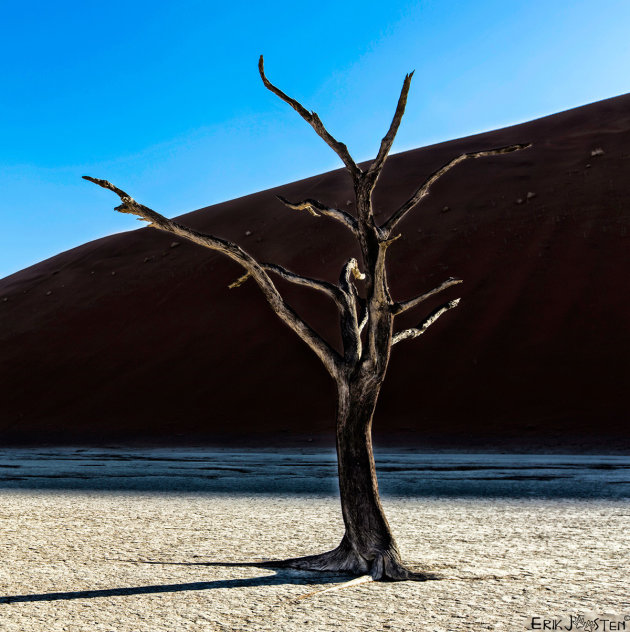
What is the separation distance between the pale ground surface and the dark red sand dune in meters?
11.7

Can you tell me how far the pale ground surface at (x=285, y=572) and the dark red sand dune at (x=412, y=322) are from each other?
38.2ft

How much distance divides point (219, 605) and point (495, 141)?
40.3 meters

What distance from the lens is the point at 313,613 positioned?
4.34 meters

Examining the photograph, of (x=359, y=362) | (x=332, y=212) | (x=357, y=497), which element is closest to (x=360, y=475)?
(x=357, y=497)

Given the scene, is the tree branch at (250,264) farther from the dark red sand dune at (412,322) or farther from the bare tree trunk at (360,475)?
the dark red sand dune at (412,322)

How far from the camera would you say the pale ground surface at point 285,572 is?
4254 millimetres

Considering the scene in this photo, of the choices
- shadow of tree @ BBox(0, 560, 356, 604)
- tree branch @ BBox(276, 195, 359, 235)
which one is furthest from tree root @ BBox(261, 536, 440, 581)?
tree branch @ BBox(276, 195, 359, 235)

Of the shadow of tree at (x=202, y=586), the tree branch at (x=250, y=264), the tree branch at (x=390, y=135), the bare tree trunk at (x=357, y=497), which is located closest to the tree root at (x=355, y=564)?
the bare tree trunk at (x=357, y=497)

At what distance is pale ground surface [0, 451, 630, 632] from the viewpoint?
4.25 meters

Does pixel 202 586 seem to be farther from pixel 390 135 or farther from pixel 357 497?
pixel 390 135

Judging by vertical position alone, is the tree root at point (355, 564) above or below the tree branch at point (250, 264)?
below

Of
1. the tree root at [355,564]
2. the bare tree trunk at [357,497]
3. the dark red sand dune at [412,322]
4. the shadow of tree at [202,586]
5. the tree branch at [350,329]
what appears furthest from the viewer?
the dark red sand dune at [412,322]

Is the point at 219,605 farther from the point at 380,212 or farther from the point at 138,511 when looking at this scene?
the point at 380,212

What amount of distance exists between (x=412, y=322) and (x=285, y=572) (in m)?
21.7
